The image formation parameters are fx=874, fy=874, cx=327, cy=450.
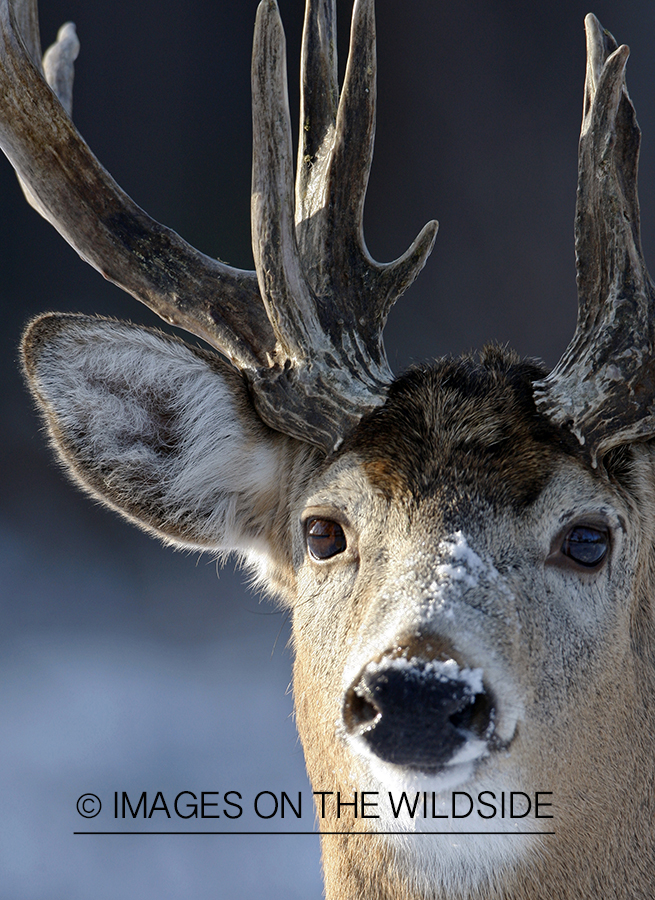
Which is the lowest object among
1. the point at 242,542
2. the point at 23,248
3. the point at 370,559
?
the point at 370,559

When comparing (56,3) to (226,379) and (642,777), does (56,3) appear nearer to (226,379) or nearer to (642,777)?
(226,379)

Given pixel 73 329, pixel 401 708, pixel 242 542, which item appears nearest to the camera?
pixel 401 708

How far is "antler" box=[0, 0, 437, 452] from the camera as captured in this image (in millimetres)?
2461

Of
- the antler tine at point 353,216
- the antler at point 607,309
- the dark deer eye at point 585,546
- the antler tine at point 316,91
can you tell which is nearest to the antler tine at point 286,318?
the antler tine at point 353,216

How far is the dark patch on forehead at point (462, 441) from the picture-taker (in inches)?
87.8

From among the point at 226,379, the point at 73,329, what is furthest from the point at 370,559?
the point at 73,329

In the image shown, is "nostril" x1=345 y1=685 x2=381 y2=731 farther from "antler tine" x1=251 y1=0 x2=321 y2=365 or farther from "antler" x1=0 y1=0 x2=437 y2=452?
"antler tine" x1=251 y1=0 x2=321 y2=365

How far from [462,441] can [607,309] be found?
507 millimetres

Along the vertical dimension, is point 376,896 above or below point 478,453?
below

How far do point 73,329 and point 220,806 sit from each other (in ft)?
15.5

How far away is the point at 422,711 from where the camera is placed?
1.73m

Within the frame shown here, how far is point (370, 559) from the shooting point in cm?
222

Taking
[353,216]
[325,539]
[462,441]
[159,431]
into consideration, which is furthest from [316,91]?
[325,539]

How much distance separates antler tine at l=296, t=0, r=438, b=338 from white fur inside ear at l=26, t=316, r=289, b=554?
1.45ft
